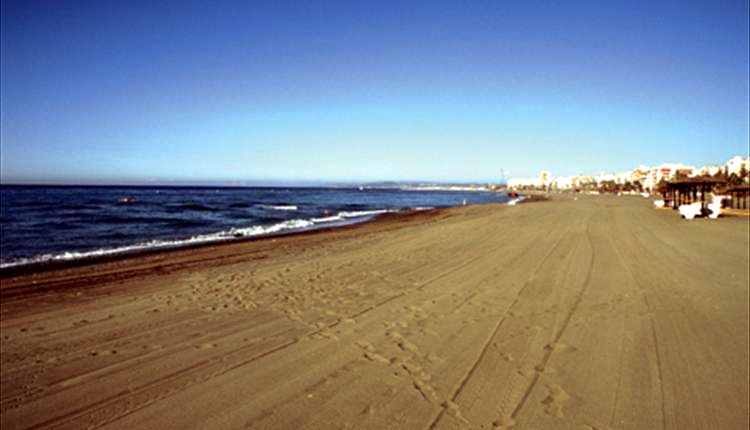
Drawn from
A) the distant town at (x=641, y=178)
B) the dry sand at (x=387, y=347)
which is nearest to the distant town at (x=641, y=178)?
the distant town at (x=641, y=178)

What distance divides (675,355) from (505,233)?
1092 centimetres

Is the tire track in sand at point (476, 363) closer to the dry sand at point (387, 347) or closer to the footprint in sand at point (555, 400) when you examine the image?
the dry sand at point (387, 347)

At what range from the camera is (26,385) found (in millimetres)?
3893

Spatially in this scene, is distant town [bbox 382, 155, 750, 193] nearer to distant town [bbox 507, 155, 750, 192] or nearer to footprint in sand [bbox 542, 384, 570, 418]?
distant town [bbox 507, 155, 750, 192]

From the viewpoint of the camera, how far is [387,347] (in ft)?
15.2

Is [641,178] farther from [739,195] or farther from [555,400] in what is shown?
[555,400]

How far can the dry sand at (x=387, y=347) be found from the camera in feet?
10.9

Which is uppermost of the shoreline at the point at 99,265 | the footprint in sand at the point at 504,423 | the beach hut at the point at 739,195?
the beach hut at the point at 739,195

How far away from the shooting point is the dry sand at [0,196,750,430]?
3.32 m

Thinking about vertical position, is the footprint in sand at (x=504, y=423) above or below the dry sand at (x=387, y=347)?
above

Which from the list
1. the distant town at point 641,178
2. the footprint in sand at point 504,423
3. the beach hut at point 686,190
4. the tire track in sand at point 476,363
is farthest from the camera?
the distant town at point 641,178

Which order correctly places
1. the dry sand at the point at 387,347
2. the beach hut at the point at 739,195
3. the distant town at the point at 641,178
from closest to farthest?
the dry sand at the point at 387,347
the beach hut at the point at 739,195
the distant town at the point at 641,178

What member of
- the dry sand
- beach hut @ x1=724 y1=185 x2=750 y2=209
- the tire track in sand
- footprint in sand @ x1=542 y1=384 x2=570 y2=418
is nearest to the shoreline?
the dry sand

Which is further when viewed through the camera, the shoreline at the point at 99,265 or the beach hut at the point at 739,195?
the beach hut at the point at 739,195
